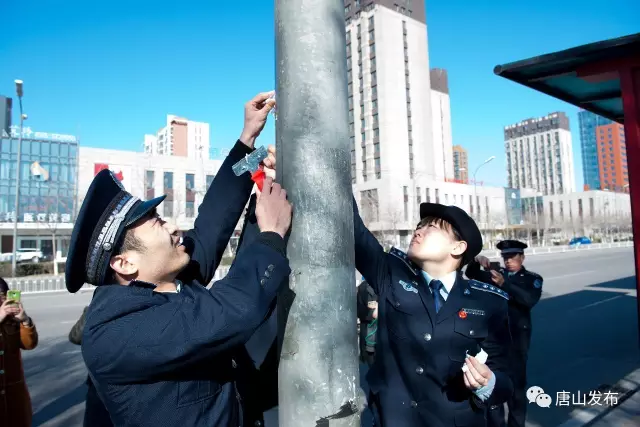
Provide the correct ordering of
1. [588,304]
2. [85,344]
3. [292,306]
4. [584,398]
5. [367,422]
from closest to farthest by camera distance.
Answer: [292,306], [85,344], [367,422], [584,398], [588,304]

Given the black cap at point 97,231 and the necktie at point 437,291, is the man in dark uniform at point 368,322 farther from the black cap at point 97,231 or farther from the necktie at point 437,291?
the black cap at point 97,231

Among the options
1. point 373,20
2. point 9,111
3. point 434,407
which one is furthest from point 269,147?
point 9,111

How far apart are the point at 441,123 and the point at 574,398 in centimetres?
8472

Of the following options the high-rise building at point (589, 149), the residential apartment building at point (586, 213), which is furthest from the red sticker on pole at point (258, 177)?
the high-rise building at point (589, 149)

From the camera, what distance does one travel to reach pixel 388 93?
200ft

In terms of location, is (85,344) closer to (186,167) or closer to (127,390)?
(127,390)

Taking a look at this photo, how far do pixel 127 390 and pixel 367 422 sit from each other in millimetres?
3985

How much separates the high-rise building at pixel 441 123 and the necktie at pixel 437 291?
2970 inches

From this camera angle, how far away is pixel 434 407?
229 cm

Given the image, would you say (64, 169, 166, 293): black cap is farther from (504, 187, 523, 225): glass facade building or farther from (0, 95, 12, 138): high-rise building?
(504, 187, 523, 225): glass facade building

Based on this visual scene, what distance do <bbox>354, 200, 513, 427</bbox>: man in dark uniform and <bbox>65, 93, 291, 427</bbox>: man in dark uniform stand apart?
91 cm

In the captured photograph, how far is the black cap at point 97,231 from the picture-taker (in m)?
1.55

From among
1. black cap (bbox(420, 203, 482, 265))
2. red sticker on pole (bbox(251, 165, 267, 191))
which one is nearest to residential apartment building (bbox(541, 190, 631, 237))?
black cap (bbox(420, 203, 482, 265))

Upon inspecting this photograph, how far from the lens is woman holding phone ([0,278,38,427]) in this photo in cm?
338
